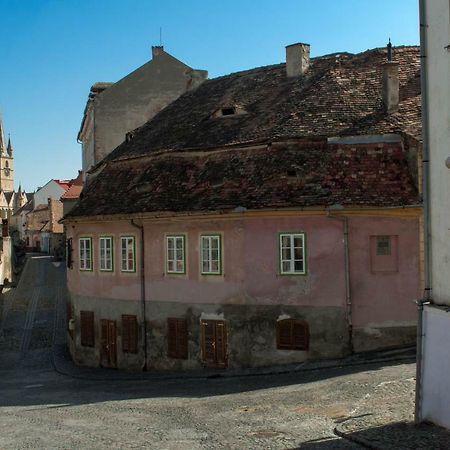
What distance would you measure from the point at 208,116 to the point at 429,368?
1626 centimetres

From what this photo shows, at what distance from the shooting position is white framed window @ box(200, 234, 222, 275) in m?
21.3

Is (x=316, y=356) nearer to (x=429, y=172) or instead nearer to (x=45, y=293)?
(x=429, y=172)

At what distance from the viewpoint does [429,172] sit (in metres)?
12.9

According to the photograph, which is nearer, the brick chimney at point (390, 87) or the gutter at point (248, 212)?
the gutter at point (248, 212)

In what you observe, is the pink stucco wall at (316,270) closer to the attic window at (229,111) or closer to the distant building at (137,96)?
the attic window at (229,111)

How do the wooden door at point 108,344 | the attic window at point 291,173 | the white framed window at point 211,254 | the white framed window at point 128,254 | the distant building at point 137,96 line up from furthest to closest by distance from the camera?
1. the distant building at point 137,96
2. the wooden door at point 108,344
3. the white framed window at point 128,254
4. the white framed window at point 211,254
5. the attic window at point 291,173

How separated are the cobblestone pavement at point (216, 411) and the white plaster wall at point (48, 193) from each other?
7942 cm

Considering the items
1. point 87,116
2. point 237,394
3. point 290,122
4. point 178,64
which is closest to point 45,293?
point 87,116

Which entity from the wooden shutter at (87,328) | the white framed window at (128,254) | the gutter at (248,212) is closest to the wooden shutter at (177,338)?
the white framed window at (128,254)

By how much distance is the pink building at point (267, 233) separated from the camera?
20.1m

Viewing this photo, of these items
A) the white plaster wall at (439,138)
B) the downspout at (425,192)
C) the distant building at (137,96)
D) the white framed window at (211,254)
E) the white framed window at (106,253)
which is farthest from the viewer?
the distant building at (137,96)

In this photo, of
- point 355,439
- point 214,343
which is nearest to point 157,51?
point 214,343

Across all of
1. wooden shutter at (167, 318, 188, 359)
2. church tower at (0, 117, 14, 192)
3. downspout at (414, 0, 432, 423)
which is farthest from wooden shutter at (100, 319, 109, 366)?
church tower at (0, 117, 14, 192)

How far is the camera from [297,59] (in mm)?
26938
